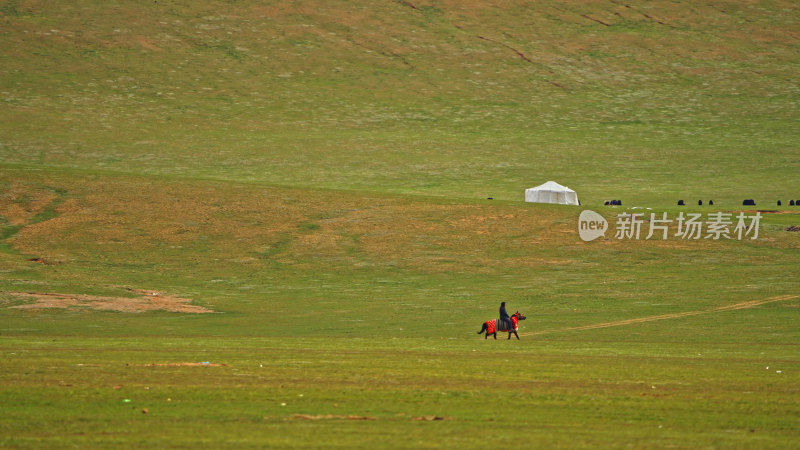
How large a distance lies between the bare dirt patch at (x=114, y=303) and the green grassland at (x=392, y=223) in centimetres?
44

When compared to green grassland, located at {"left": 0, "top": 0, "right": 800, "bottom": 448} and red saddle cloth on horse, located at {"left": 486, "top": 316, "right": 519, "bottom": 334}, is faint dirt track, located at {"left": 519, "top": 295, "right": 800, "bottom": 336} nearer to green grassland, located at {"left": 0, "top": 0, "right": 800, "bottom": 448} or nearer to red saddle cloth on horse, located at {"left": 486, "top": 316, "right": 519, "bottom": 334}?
green grassland, located at {"left": 0, "top": 0, "right": 800, "bottom": 448}

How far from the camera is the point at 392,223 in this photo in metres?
59.3

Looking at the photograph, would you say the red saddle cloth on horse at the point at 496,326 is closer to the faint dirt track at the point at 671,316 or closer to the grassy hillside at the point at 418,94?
the faint dirt track at the point at 671,316

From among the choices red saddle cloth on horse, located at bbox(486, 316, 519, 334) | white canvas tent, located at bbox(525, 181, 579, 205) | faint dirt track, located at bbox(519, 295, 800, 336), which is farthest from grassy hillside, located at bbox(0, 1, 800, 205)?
red saddle cloth on horse, located at bbox(486, 316, 519, 334)

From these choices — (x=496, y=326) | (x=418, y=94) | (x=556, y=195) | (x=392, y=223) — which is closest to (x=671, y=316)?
(x=496, y=326)

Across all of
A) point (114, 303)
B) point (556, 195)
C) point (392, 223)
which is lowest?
point (114, 303)

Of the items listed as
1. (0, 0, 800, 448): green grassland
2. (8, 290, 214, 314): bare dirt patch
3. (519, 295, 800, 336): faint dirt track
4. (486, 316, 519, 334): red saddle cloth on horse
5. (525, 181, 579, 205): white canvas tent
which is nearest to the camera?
(0, 0, 800, 448): green grassland

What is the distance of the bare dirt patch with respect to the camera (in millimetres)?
38281

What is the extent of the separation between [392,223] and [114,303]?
22.4 metres

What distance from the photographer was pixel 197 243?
2135 inches

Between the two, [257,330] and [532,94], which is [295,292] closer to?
[257,330]

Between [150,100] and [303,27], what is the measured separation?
25627 mm

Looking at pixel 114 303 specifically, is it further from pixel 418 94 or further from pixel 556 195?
pixel 418 94

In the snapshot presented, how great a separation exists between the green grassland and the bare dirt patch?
44cm
